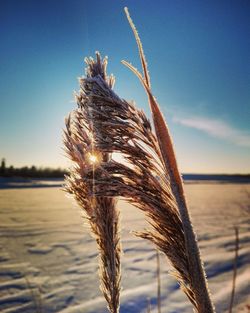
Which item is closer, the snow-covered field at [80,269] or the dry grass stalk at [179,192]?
the dry grass stalk at [179,192]

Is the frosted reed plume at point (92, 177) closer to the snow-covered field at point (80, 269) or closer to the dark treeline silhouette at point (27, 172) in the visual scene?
the snow-covered field at point (80, 269)

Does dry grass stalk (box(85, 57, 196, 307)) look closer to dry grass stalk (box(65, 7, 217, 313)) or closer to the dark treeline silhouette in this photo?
dry grass stalk (box(65, 7, 217, 313))

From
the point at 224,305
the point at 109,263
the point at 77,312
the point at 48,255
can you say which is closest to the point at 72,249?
the point at 48,255

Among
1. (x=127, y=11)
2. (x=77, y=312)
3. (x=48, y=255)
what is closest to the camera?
(x=127, y=11)

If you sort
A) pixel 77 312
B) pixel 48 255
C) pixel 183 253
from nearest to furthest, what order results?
1. pixel 183 253
2. pixel 77 312
3. pixel 48 255

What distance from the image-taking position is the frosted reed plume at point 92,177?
1.48 meters

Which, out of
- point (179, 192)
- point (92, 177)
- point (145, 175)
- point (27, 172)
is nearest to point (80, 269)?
point (92, 177)

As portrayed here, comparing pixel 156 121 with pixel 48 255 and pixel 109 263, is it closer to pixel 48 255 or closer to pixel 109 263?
pixel 109 263

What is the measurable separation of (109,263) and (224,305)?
161 inches

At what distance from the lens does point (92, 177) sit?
5.07 feet

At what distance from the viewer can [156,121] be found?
131 cm

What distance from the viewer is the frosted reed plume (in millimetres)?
1483

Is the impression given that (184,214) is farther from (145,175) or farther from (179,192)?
(145,175)

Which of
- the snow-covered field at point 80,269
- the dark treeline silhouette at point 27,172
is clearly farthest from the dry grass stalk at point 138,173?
the dark treeline silhouette at point 27,172
